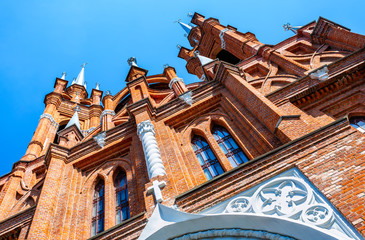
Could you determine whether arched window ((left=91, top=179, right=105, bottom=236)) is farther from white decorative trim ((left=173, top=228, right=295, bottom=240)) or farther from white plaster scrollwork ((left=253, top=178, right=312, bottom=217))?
white plaster scrollwork ((left=253, top=178, right=312, bottom=217))

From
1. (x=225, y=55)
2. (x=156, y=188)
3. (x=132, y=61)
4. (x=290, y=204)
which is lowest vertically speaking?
(x=290, y=204)

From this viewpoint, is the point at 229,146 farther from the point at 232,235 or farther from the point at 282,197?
the point at 232,235

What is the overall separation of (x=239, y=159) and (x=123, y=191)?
403cm

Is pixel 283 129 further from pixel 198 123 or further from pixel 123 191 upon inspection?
pixel 123 191

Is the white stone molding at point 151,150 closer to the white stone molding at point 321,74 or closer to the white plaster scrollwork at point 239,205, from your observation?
the white plaster scrollwork at point 239,205

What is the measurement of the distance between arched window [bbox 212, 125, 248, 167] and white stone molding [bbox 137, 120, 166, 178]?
7.22 feet

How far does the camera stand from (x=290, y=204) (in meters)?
5.57

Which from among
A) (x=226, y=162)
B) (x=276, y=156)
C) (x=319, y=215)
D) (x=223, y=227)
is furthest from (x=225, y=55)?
(x=319, y=215)

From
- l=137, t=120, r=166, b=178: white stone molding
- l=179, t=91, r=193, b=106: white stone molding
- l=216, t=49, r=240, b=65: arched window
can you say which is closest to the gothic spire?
l=216, t=49, r=240, b=65: arched window

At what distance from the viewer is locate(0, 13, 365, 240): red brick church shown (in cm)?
563

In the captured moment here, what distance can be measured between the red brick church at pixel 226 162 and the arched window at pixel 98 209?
4 centimetres

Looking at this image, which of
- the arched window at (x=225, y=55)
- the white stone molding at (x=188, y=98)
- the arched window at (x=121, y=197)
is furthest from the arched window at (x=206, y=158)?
the arched window at (x=225, y=55)

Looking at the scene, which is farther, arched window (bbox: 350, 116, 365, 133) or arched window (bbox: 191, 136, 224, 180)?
arched window (bbox: 191, 136, 224, 180)

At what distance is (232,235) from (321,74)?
714 cm
